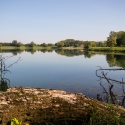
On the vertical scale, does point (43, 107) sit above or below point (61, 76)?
above

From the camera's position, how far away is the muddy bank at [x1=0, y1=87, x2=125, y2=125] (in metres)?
3.84

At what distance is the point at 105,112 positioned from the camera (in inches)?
151

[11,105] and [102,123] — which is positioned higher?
[11,105]

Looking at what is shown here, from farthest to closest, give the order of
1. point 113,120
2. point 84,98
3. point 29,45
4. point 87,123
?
point 29,45
point 84,98
point 87,123
point 113,120

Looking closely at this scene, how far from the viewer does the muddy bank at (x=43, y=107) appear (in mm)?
3840

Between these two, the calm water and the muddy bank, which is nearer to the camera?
the muddy bank

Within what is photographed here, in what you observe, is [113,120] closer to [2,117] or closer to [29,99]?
[29,99]

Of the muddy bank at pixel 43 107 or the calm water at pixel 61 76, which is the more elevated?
the muddy bank at pixel 43 107

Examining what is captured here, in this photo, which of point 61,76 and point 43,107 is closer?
point 43,107

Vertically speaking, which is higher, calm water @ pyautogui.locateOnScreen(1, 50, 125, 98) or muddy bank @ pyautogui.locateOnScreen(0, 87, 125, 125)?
muddy bank @ pyautogui.locateOnScreen(0, 87, 125, 125)

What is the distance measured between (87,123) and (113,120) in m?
0.56

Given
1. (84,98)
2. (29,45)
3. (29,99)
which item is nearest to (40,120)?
(29,99)

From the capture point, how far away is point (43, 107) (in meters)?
3.96

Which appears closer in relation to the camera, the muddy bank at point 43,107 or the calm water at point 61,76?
the muddy bank at point 43,107
